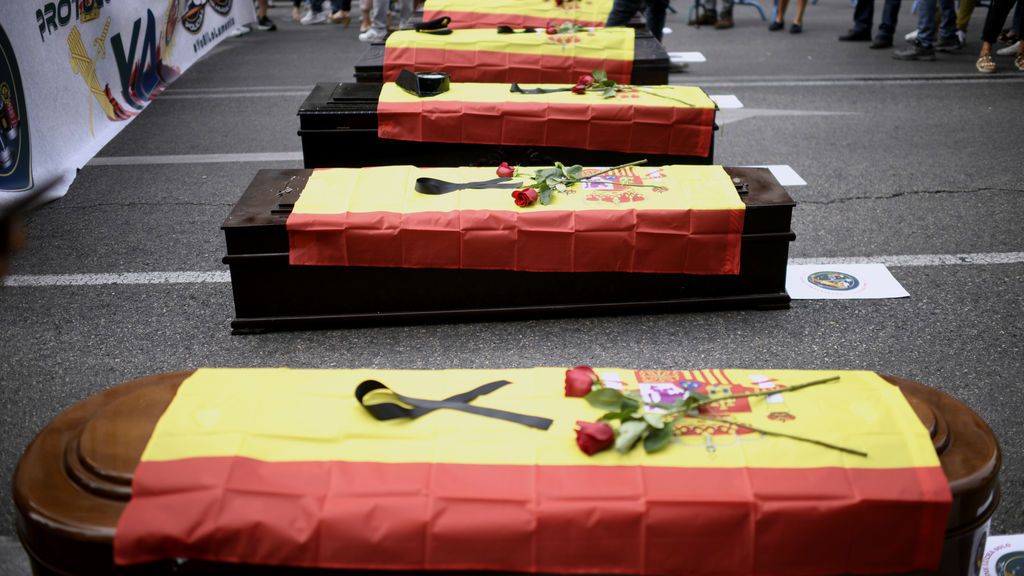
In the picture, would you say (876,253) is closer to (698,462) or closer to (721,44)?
(698,462)

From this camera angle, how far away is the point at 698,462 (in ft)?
7.17

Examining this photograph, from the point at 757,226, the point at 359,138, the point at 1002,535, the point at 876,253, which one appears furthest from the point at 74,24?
the point at 1002,535

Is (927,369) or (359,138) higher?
(359,138)

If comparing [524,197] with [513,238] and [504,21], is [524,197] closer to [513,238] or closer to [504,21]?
[513,238]

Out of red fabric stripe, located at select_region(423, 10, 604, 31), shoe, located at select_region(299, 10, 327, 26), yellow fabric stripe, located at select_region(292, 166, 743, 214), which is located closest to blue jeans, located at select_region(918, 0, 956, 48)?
red fabric stripe, located at select_region(423, 10, 604, 31)

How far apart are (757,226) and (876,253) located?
1136 mm

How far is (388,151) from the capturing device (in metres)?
5.38

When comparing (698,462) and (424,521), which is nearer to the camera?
(424,521)

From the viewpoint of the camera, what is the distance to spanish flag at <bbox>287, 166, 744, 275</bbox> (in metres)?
3.83

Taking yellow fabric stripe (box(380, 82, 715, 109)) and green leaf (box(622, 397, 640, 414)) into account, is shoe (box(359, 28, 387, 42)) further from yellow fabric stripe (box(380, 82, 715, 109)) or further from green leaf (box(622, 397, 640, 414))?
green leaf (box(622, 397, 640, 414))

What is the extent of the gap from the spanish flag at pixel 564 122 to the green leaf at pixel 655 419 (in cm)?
319

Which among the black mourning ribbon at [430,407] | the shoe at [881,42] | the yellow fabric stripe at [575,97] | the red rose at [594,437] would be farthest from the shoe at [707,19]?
the red rose at [594,437]

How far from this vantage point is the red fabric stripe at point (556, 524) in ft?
6.63

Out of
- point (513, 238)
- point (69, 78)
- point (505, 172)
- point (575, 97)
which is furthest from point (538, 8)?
point (513, 238)
